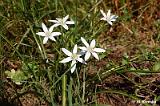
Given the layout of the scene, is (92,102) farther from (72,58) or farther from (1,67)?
(1,67)

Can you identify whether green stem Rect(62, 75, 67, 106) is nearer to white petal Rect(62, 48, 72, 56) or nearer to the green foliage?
white petal Rect(62, 48, 72, 56)

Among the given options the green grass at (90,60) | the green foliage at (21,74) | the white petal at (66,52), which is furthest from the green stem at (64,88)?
the green foliage at (21,74)

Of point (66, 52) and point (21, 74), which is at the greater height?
point (66, 52)

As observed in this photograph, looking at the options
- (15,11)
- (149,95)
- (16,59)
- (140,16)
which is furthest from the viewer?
(140,16)

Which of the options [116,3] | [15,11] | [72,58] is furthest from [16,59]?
[116,3]

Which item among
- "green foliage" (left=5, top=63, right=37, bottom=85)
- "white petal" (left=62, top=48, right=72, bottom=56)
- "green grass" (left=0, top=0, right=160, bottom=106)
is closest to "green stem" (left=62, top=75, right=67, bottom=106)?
"green grass" (left=0, top=0, right=160, bottom=106)

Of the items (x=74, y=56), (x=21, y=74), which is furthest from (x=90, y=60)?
(x=21, y=74)

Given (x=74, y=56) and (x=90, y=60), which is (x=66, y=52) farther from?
(x=90, y=60)

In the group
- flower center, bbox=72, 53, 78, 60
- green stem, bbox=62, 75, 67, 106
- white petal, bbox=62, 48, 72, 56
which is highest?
white petal, bbox=62, 48, 72, 56
